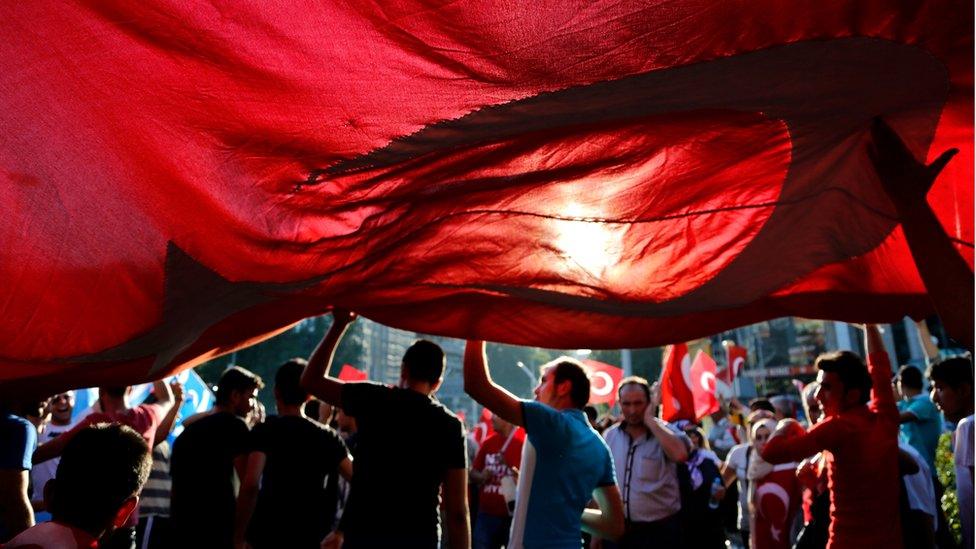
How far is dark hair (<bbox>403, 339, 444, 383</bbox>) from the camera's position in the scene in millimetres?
3799

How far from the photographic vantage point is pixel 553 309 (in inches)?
138

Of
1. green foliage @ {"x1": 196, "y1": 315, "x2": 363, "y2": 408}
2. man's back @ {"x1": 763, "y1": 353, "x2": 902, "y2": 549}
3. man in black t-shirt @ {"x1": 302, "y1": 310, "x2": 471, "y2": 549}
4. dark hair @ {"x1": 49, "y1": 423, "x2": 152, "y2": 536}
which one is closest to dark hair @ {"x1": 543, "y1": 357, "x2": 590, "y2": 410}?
man in black t-shirt @ {"x1": 302, "y1": 310, "x2": 471, "y2": 549}

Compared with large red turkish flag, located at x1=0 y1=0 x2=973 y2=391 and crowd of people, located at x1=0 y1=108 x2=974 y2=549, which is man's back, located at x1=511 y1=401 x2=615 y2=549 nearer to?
crowd of people, located at x1=0 y1=108 x2=974 y2=549

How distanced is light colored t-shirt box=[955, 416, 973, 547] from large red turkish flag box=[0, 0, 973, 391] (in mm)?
1729

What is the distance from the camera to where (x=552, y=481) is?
3514 mm

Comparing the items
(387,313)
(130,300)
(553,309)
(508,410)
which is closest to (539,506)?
(508,410)

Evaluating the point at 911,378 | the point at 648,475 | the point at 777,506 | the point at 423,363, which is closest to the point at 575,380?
the point at 423,363

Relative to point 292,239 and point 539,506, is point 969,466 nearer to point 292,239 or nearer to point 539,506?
point 539,506

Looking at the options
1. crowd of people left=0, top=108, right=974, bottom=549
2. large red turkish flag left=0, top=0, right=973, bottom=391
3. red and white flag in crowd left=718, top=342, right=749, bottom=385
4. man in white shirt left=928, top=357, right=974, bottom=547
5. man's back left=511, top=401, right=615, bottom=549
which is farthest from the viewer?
red and white flag in crowd left=718, top=342, right=749, bottom=385

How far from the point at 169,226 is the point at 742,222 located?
2.21 m

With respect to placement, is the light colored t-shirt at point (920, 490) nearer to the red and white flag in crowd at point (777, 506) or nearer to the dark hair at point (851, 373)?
the dark hair at point (851, 373)

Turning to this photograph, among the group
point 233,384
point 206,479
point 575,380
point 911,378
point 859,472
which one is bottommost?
point 206,479

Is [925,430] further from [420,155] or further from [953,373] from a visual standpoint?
[420,155]

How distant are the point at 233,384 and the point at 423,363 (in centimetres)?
167
